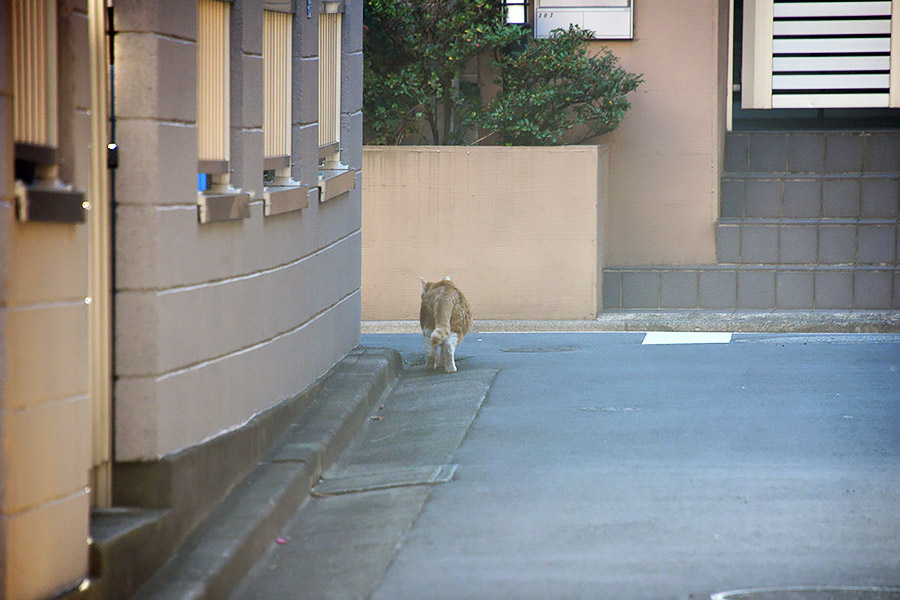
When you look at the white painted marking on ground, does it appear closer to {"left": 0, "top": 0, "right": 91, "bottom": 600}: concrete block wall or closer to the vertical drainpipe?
the vertical drainpipe

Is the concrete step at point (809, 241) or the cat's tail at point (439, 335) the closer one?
the cat's tail at point (439, 335)

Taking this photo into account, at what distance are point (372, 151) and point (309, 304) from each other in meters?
6.13

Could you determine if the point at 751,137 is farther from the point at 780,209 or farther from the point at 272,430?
the point at 272,430

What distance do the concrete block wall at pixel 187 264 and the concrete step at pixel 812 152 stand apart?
967cm

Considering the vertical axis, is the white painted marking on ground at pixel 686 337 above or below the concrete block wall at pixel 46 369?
below

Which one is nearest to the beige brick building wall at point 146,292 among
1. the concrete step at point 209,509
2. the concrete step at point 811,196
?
the concrete step at point 209,509

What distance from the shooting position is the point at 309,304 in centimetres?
887

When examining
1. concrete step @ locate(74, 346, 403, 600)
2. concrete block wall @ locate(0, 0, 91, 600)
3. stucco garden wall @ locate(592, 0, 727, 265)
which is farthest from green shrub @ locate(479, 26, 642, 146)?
concrete block wall @ locate(0, 0, 91, 600)

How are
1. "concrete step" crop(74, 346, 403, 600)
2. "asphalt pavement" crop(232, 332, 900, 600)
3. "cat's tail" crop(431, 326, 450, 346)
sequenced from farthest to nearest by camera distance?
"cat's tail" crop(431, 326, 450, 346), "asphalt pavement" crop(232, 332, 900, 600), "concrete step" crop(74, 346, 403, 600)

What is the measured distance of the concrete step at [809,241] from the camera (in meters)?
15.5

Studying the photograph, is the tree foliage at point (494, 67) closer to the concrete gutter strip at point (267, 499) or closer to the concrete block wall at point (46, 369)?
the concrete gutter strip at point (267, 499)

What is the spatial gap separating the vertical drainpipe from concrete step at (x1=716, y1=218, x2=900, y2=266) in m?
11.3

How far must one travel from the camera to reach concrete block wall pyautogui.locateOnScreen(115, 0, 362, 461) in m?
5.71

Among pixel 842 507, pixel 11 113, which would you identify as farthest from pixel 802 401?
pixel 11 113
